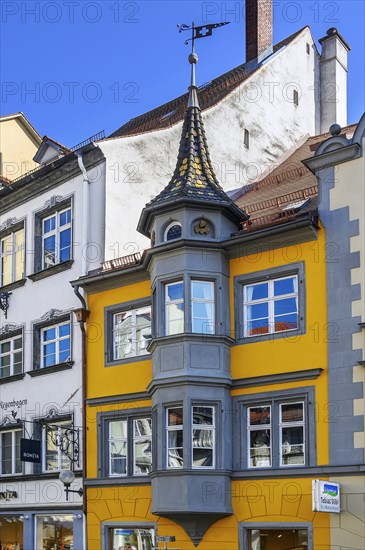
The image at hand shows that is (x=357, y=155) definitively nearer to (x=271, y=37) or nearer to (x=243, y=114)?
(x=243, y=114)

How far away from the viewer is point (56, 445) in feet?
71.8

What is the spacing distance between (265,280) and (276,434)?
323 cm

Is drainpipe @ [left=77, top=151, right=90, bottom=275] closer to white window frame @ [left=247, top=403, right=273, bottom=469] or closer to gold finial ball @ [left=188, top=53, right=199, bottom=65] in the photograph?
gold finial ball @ [left=188, top=53, right=199, bottom=65]

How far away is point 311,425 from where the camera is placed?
57.2 ft

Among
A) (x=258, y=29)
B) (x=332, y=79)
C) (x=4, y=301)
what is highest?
(x=258, y=29)

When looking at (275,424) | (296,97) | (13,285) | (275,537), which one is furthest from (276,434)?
(296,97)

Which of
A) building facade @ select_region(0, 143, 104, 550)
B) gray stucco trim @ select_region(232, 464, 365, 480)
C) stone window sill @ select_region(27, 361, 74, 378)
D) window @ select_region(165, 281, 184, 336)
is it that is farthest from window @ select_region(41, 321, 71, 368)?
gray stucco trim @ select_region(232, 464, 365, 480)

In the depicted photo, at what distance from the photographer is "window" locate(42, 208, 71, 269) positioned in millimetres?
23656

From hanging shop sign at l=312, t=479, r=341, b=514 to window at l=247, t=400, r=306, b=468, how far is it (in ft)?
3.76

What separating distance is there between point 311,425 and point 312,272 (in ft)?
10.0

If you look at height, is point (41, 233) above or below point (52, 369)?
above

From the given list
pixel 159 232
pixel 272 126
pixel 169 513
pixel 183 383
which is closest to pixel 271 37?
pixel 272 126

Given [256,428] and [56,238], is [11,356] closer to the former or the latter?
[56,238]

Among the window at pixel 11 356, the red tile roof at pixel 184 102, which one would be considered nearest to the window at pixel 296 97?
the red tile roof at pixel 184 102
